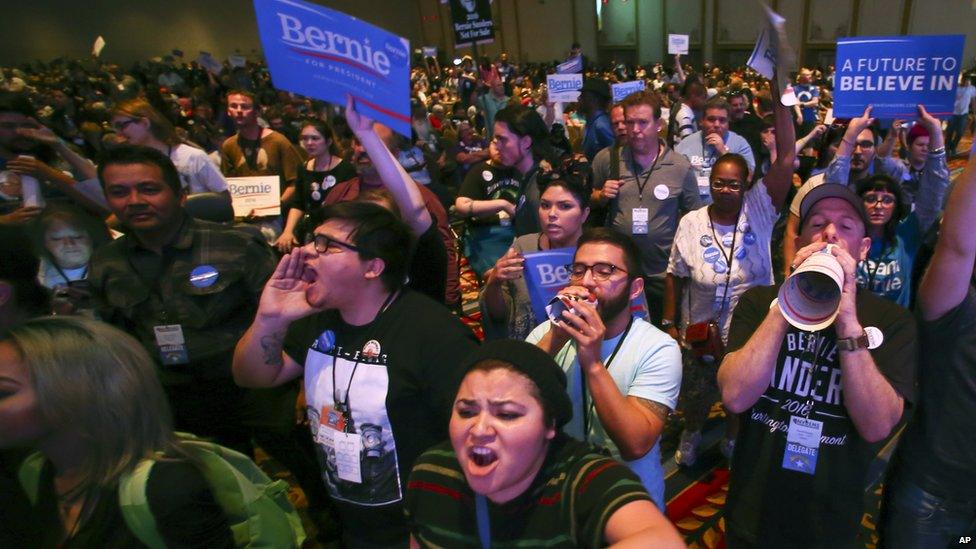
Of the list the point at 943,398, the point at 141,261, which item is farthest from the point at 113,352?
the point at 943,398

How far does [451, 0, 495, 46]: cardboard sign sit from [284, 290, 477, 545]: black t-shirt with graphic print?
6070mm

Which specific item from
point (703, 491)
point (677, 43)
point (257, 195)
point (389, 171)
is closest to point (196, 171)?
point (257, 195)

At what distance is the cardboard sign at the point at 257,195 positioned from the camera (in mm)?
3693

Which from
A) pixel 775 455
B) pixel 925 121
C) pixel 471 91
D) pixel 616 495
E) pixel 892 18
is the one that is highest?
pixel 892 18

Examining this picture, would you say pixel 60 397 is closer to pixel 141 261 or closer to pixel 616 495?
pixel 141 261

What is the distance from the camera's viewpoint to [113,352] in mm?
1390

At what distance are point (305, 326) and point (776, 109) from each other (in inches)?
98.5

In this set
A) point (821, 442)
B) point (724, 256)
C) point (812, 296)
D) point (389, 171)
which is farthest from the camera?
point (724, 256)

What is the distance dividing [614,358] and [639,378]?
101 millimetres

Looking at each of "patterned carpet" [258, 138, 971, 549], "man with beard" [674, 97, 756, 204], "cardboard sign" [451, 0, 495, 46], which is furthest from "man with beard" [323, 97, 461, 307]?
"cardboard sign" [451, 0, 495, 46]

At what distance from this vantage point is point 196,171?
12.2 feet

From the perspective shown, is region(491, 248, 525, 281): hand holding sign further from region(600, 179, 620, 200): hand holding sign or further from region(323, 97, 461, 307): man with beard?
region(600, 179, 620, 200): hand holding sign

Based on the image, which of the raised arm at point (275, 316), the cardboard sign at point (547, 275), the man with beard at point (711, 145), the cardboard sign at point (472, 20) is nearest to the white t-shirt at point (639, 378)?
the cardboard sign at point (547, 275)

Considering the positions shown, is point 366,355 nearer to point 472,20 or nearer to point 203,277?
point 203,277
